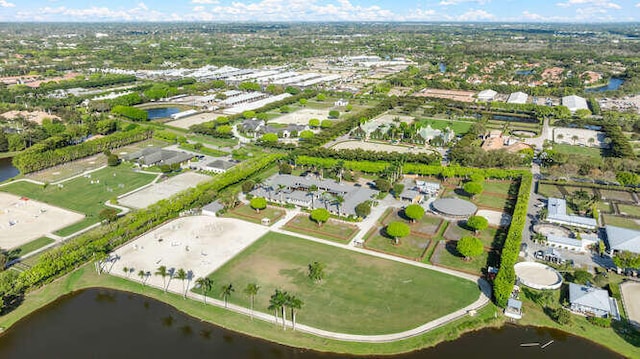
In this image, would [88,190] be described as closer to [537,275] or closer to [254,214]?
[254,214]

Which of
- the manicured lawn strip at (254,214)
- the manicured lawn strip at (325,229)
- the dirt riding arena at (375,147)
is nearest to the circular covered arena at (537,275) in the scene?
the manicured lawn strip at (325,229)

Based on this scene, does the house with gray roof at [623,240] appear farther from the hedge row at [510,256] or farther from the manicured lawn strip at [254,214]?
the manicured lawn strip at [254,214]

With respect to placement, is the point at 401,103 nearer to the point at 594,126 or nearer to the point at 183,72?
the point at 594,126

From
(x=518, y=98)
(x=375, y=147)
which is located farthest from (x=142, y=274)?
(x=518, y=98)

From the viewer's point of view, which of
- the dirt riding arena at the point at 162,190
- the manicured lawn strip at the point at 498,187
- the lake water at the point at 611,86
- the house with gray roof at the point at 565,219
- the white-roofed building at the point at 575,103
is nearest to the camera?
the house with gray roof at the point at 565,219

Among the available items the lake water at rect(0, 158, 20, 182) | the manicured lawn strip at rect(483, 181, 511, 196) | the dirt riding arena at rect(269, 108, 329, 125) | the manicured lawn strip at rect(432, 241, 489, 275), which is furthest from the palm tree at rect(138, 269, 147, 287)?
the dirt riding arena at rect(269, 108, 329, 125)

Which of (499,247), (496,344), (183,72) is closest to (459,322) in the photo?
(496,344)

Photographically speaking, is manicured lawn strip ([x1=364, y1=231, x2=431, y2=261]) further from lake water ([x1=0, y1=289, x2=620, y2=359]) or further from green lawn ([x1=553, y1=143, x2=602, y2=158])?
green lawn ([x1=553, y1=143, x2=602, y2=158])
